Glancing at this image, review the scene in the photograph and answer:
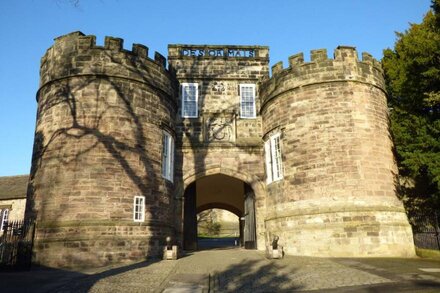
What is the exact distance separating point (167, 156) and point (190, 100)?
3658 mm

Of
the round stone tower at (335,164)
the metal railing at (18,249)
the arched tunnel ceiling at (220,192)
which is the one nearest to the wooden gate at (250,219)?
the round stone tower at (335,164)

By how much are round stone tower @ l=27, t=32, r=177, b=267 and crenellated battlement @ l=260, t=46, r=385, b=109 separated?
5820 mm

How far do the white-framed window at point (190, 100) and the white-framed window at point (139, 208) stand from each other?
5.49 metres

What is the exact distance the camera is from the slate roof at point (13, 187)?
25328 mm

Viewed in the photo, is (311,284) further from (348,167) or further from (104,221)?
(104,221)

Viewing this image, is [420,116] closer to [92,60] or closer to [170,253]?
[170,253]

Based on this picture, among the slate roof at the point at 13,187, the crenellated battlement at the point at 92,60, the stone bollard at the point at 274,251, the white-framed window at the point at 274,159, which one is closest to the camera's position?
the stone bollard at the point at 274,251

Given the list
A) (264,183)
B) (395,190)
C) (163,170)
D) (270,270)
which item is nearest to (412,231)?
(395,190)

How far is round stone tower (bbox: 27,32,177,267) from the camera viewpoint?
11156mm

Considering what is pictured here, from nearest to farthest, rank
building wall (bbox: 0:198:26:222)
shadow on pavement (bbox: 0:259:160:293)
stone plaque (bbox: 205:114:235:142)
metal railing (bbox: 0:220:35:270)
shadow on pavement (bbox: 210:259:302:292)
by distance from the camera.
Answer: shadow on pavement (bbox: 210:259:302:292) → shadow on pavement (bbox: 0:259:160:293) → metal railing (bbox: 0:220:35:270) → stone plaque (bbox: 205:114:235:142) → building wall (bbox: 0:198:26:222)

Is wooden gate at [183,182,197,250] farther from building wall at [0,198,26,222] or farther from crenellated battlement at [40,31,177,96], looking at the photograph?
building wall at [0,198,26,222]

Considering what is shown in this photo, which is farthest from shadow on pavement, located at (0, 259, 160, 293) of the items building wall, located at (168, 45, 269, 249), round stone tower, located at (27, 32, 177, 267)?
building wall, located at (168, 45, 269, 249)

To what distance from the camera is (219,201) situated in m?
23.1

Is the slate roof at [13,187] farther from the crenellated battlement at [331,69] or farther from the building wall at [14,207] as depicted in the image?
the crenellated battlement at [331,69]
